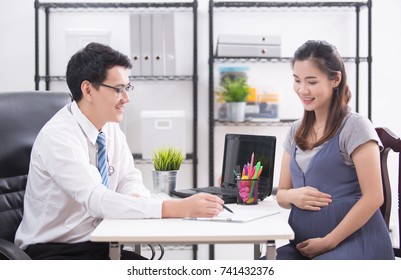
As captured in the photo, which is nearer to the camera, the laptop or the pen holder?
the pen holder

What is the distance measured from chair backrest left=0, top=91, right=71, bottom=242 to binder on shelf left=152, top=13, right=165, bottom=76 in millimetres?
1235

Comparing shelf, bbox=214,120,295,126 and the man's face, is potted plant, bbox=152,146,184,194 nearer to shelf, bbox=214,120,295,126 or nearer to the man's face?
the man's face

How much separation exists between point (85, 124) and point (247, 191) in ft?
2.01

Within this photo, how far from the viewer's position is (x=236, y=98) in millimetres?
3225

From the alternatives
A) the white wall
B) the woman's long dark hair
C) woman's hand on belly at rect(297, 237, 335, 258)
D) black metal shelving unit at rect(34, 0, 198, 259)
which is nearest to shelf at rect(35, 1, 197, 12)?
black metal shelving unit at rect(34, 0, 198, 259)

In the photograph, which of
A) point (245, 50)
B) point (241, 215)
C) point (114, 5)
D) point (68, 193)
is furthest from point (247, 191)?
point (114, 5)

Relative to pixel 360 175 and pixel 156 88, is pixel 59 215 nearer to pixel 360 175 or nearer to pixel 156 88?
pixel 360 175

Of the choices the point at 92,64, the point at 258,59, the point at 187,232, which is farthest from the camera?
the point at 258,59

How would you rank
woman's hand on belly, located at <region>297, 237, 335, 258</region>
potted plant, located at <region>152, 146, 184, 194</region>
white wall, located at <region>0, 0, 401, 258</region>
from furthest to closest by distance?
white wall, located at <region>0, 0, 401, 258</region>, potted plant, located at <region>152, 146, 184, 194</region>, woman's hand on belly, located at <region>297, 237, 335, 258</region>

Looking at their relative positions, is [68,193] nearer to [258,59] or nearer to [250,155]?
[250,155]

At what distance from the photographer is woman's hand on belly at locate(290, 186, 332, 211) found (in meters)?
1.71

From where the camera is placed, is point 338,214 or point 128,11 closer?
point 338,214

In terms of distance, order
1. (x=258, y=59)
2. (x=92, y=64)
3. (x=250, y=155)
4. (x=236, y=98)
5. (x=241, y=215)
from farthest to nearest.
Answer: (x=258, y=59), (x=236, y=98), (x=250, y=155), (x=92, y=64), (x=241, y=215)
